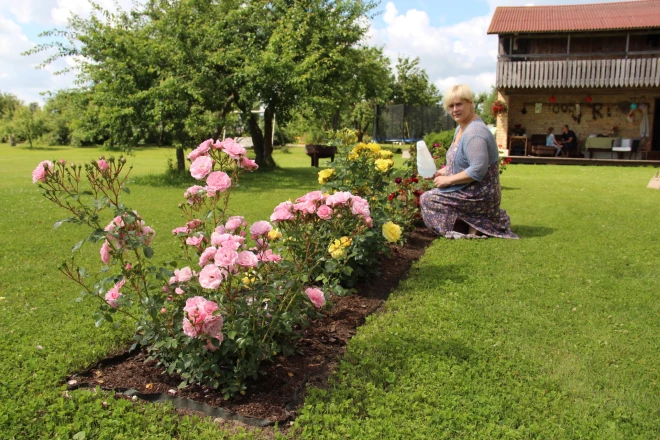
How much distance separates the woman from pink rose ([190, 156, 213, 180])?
3959 mm

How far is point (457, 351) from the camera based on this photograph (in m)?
3.47

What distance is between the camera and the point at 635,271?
534 centimetres

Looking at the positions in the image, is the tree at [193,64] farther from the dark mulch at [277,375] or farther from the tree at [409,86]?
the tree at [409,86]

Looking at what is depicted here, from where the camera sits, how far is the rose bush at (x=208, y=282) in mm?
2701

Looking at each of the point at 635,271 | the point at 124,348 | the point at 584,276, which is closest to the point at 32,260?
the point at 124,348

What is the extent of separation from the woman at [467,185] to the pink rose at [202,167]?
13.0 ft

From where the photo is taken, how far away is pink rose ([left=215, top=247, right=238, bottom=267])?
250 centimetres

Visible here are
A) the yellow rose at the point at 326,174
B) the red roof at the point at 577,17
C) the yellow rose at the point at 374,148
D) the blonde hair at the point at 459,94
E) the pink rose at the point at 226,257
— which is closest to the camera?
the pink rose at the point at 226,257

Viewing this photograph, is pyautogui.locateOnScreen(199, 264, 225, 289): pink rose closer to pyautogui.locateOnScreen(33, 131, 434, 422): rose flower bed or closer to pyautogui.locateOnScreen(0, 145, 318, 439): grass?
pyautogui.locateOnScreen(33, 131, 434, 422): rose flower bed

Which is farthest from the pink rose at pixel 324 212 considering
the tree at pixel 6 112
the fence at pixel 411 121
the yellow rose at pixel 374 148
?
the tree at pixel 6 112

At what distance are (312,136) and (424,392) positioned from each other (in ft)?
98.8

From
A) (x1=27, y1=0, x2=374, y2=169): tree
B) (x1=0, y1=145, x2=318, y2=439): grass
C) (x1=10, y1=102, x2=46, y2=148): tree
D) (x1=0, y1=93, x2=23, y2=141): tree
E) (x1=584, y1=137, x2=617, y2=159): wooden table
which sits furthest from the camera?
(x1=0, y1=93, x2=23, y2=141): tree

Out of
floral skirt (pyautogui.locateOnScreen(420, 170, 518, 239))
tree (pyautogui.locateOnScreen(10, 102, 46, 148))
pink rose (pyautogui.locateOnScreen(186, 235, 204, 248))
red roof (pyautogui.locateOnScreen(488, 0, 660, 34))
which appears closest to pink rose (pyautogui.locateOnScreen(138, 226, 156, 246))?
pink rose (pyautogui.locateOnScreen(186, 235, 204, 248))

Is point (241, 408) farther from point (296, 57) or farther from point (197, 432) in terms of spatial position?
point (296, 57)
